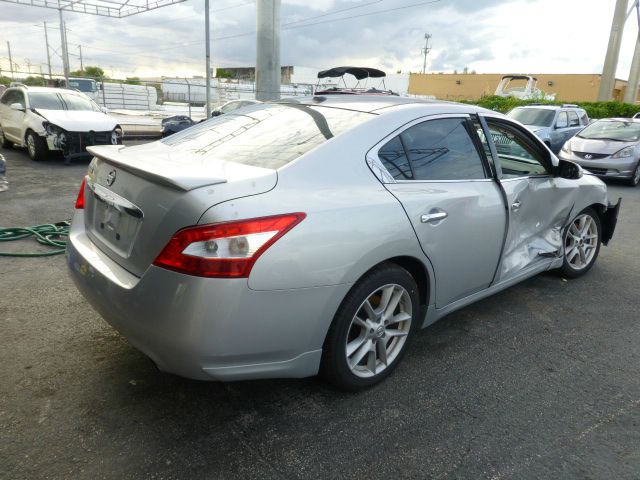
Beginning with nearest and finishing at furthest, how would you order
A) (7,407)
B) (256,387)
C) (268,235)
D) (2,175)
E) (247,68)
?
(268,235)
(7,407)
(256,387)
(2,175)
(247,68)

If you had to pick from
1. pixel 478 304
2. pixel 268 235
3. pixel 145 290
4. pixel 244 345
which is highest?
pixel 268 235

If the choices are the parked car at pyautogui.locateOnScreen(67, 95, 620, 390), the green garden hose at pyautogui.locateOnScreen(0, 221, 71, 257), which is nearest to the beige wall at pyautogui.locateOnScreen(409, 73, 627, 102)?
the green garden hose at pyautogui.locateOnScreen(0, 221, 71, 257)

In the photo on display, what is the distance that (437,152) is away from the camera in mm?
2990

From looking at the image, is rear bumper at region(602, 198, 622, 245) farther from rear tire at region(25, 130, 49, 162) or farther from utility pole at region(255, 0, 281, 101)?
rear tire at region(25, 130, 49, 162)

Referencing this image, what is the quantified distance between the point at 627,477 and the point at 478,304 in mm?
1897

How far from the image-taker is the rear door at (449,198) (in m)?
2.70

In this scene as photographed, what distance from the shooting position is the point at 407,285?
2.71 metres

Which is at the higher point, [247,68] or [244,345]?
[247,68]

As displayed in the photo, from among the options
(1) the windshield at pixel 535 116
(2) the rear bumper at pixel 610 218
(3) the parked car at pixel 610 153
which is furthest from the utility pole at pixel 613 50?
(2) the rear bumper at pixel 610 218

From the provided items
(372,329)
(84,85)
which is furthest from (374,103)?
(84,85)

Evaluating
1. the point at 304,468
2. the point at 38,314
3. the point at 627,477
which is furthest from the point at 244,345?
the point at 38,314

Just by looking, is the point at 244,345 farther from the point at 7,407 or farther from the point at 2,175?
the point at 2,175

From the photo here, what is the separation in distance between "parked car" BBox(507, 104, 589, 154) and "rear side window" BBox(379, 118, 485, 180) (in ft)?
35.9

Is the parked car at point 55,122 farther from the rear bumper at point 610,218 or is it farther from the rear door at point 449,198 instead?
the rear bumper at point 610,218
